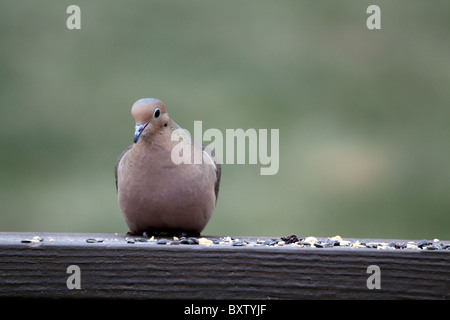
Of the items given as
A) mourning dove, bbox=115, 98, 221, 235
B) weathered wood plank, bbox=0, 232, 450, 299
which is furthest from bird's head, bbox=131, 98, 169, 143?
weathered wood plank, bbox=0, 232, 450, 299

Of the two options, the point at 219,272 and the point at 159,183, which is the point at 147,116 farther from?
the point at 219,272

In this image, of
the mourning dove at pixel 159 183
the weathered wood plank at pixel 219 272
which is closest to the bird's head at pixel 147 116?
the mourning dove at pixel 159 183

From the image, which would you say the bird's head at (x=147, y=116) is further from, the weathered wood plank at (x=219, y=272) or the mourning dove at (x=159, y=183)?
the weathered wood plank at (x=219, y=272)

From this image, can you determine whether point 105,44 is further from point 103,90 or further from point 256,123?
point 256,123

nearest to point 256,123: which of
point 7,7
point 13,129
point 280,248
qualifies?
point 13,129

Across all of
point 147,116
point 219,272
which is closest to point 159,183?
point 147,116

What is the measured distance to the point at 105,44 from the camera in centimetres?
770

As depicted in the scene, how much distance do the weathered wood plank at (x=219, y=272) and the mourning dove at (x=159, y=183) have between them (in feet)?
2.81

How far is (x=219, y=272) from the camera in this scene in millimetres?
2629

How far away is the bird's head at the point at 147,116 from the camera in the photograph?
347 centimetres

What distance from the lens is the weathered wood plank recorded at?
8.59 ft

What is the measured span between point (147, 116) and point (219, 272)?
105 centimetres

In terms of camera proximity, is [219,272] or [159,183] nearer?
[219,272]

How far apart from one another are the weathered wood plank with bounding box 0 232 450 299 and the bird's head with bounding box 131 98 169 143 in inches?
33.3
